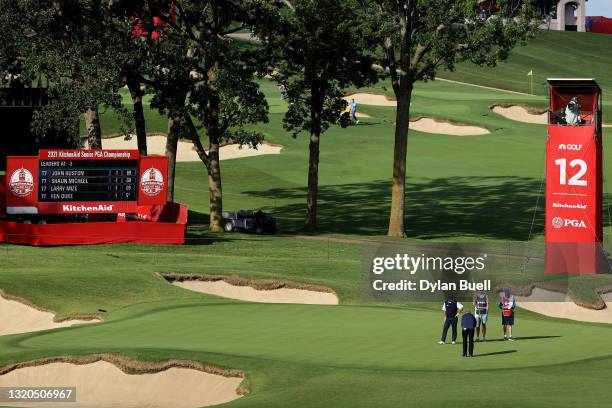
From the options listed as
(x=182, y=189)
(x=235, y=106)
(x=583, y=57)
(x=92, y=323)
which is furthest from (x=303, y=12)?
(x=583, y=57)

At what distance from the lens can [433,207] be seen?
7606cm

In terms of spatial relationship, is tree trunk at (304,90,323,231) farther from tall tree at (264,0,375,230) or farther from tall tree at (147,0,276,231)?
tall tree at (147,0,276,231)

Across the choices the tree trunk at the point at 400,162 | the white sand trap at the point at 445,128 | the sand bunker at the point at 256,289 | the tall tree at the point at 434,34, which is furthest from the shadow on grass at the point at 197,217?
the white sand trap at the point at 445,128

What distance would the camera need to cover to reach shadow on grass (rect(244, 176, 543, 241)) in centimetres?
6806

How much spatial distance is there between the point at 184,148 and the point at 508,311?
221ft

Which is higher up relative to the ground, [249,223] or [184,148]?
[184,148]

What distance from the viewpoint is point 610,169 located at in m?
84.2

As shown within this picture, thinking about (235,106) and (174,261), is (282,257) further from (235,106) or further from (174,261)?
(235,106)

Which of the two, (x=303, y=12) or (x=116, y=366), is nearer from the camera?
(x=116, y=366)

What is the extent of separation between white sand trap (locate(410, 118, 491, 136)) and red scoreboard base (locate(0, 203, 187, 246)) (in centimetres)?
5063

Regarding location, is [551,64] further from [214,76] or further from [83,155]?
→ [83,155]

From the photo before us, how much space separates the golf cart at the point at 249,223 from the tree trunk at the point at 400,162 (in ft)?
21.2

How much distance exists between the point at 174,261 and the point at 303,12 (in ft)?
60.9

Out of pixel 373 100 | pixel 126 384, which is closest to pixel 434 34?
pixel 126 384
